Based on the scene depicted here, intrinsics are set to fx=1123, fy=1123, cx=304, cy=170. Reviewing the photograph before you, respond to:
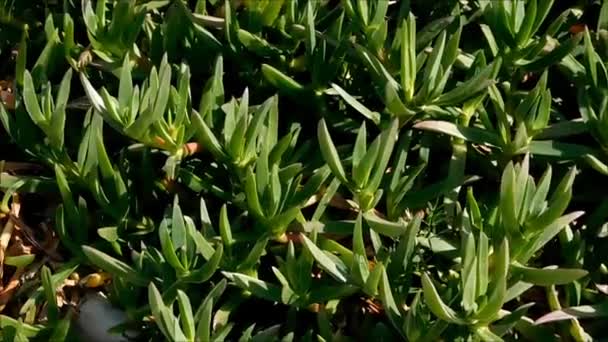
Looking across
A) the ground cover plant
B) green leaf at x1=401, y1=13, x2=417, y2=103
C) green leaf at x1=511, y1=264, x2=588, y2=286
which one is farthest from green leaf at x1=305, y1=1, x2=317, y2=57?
green leaf at x1=511, y1=264, x2=588, y2=286

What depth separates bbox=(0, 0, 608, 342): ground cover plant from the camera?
1114mm

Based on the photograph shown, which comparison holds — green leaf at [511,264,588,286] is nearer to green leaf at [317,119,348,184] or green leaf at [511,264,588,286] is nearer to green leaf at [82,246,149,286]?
green leaf at [317,119,348,184]

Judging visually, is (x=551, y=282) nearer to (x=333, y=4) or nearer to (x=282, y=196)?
(x=282, y=196)

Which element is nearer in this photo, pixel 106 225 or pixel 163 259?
pixel 163 259

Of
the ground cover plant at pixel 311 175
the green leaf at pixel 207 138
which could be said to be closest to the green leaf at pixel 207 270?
the ground cover plant at pixel 311 175

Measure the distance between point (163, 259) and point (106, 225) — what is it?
14 cm

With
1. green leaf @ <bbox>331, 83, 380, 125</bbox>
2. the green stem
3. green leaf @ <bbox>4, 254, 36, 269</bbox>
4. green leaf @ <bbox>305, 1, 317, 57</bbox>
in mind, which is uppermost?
green leaf @ <bbox>305, 1, 317, 57</bbox>

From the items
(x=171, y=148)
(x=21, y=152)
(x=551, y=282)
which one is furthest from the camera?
(x=21, y=152)

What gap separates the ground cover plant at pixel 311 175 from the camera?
3.66 feet

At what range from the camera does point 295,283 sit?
1130 millimetres

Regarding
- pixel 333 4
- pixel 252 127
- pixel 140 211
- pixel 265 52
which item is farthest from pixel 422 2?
pixel 140 211

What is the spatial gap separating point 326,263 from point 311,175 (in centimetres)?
15

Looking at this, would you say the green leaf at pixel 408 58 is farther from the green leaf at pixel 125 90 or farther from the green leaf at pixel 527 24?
the green leaf at pixel 125 90

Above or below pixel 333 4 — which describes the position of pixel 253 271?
below
